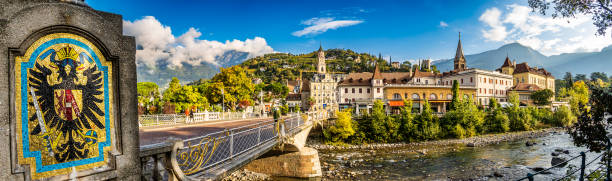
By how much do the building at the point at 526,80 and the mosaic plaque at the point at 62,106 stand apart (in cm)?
7040

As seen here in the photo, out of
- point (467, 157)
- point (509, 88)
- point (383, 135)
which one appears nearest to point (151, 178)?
point (467, 157)

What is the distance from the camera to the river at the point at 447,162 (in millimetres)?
18578

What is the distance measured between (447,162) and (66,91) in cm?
2490

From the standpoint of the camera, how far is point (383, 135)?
3316cm

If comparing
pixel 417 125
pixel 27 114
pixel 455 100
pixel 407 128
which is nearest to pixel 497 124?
pixel 455 100

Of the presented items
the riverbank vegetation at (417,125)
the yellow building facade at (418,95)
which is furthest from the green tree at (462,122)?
the yellow building facade at (418,95)

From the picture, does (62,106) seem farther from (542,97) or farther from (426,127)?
(542,97)

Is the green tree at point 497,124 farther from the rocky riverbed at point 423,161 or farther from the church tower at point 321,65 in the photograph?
→ the church tower at point 321,65

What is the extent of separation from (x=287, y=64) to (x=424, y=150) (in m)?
159

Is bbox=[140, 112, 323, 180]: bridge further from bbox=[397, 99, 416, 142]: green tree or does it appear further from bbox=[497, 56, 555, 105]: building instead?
bbox=[497, 56, 555, 105]: building

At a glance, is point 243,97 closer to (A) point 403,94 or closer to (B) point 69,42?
(A) point 403,94

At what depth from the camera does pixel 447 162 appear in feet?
74.7

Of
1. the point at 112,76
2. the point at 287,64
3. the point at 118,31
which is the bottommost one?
the point at 112,76

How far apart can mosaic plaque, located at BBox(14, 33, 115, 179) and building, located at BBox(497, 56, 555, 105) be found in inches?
2772
